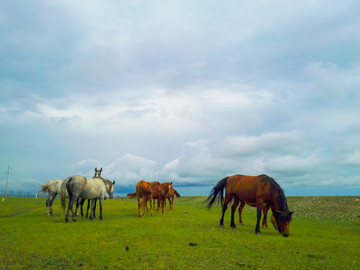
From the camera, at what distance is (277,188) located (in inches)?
540

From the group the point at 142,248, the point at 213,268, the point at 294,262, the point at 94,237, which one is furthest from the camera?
the point at 94,237

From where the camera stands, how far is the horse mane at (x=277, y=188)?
1335 cm

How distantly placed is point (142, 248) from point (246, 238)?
4.87 m

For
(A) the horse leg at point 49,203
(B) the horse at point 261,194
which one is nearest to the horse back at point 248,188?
(B) the horse at point 261,194

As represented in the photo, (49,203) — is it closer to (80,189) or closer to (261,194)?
(80,189)

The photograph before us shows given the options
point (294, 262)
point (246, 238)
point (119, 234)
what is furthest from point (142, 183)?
point (294, 262)

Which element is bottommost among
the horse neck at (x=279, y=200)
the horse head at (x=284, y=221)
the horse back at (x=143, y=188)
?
the horse head at (x=284, y=221)

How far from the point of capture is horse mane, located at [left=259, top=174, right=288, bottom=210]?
13352 millimetres

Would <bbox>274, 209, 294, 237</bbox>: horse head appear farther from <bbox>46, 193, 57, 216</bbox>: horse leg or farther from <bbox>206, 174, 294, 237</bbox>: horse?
<bbox>46, 193, 57, 216</bbox>: horse leg

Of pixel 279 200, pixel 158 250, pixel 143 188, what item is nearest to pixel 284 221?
pixel 279 200

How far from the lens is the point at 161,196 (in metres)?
24.3

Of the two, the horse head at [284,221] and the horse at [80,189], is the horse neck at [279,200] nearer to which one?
the horse head at [284,221]

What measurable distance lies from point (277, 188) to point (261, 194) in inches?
34.4

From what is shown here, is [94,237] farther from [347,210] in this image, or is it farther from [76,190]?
[347,210]
